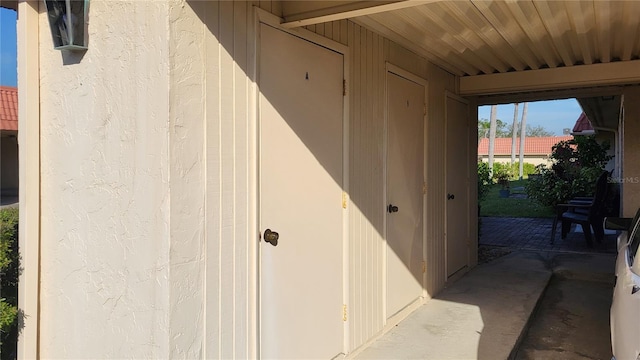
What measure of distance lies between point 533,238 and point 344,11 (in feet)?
25.7

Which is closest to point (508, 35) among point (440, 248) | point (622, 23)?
point (622, 23)

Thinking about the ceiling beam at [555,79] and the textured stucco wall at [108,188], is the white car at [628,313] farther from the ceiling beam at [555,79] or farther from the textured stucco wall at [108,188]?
the ceiling beam at [555,79]

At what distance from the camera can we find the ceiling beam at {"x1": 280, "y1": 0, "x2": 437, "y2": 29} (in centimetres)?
245

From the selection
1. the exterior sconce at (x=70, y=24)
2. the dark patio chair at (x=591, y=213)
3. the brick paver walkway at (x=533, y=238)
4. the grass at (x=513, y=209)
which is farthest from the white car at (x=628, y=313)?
the grass at (x=513, y=209)

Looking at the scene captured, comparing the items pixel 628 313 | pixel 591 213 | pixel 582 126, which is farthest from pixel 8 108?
pixel 582 126

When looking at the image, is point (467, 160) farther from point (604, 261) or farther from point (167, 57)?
point (167, 57)

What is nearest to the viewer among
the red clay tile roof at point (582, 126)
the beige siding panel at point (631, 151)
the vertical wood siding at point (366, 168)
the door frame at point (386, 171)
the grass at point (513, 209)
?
the vertical wood siding at point (366, 168)

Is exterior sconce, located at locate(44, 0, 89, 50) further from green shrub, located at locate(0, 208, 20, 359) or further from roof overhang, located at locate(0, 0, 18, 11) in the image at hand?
green shrub, located at locate(0, 208, 20, 359)

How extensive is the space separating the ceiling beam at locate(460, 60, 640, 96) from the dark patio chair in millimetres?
3344

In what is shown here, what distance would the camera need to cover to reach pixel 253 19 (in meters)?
2.54

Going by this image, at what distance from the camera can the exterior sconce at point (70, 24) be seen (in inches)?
89.2

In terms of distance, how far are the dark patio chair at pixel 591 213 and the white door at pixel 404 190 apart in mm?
4729

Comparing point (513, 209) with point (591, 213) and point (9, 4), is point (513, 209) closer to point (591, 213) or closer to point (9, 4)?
point (591, 213)

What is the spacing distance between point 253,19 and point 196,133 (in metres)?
0.77
